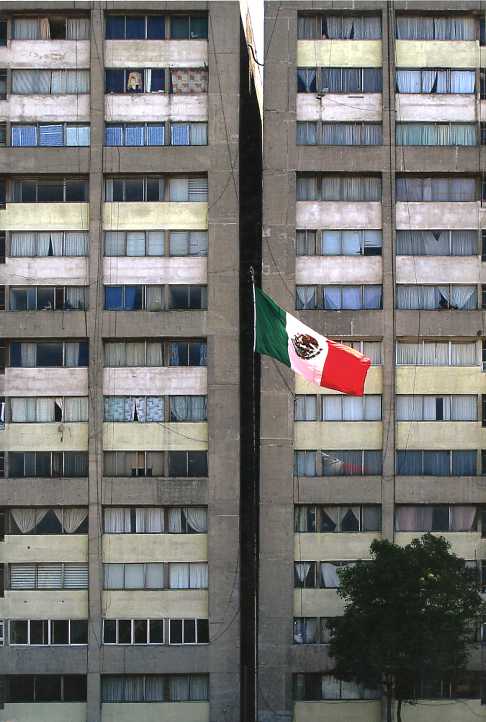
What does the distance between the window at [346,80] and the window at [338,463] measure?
16.2m

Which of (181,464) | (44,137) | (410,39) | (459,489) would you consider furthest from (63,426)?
(410,39)

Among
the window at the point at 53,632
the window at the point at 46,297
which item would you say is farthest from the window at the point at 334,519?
the window at the point at 46,297

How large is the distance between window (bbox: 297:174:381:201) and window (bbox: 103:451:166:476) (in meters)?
13.3

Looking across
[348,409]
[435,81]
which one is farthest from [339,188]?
[348,409]

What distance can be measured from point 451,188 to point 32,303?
763 inches

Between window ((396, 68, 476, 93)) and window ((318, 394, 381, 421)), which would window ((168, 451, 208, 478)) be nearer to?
window ((318, 394, 381, 421))

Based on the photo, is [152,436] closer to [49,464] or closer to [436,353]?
[49,464]

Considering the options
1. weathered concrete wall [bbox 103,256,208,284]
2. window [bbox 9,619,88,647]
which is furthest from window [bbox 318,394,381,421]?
window [bbox 9,619,88,647]

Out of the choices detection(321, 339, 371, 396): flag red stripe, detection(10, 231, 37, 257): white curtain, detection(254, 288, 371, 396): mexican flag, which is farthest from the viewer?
detection(10, 231, 37, 257): white curtain

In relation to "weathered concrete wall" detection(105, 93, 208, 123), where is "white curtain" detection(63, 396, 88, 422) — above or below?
below

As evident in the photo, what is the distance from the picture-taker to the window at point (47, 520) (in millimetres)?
46812

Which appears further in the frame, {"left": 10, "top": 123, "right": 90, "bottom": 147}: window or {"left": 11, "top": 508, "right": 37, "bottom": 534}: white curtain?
{"left": 10, "top": 123, "right": 90, "bottom": 147}: window

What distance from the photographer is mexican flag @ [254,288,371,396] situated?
3538 centimetres

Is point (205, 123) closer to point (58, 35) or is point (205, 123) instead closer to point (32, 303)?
point (58, 35)
